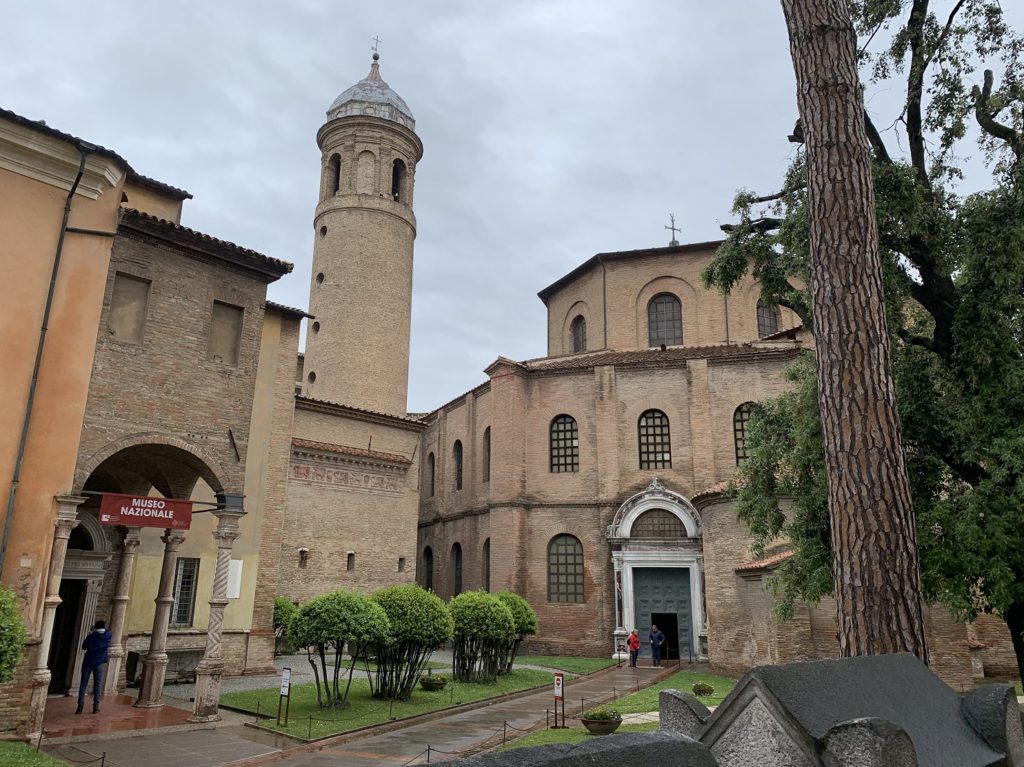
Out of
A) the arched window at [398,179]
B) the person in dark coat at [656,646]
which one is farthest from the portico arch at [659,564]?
the arched window at [398,179]

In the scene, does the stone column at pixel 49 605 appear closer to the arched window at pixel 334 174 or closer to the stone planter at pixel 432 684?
the stone planter at pixel 432 684

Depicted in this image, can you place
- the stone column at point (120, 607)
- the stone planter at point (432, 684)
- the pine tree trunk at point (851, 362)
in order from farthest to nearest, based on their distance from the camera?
the stone planter at point (432, 684), the stone column at point (120, 607), the pine tree trunk at point (851, 362)

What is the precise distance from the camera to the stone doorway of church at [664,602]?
977 inches

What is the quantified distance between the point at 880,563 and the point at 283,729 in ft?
31.3

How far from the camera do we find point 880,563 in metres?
6.63

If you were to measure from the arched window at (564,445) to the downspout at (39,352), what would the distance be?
1899cm

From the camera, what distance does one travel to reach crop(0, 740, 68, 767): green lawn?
8.64 metres

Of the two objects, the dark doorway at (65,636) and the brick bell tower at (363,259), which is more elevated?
the brick bell tower at (363,259)

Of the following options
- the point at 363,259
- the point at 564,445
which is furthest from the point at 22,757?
the point at 363,259

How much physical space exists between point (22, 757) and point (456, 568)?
23.1 metres

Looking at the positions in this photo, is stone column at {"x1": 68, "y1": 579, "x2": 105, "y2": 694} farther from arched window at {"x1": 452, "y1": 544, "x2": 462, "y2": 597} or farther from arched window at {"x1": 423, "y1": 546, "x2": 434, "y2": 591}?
arched window at {"x1": 423, "y1": 546, "x2": 434, "y2": 591}

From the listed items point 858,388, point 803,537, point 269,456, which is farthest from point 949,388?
point 269,456

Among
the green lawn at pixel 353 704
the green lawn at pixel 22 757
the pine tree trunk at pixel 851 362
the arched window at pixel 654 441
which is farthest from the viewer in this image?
the arched window at pixel 654 441

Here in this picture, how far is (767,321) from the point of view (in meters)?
29.2
